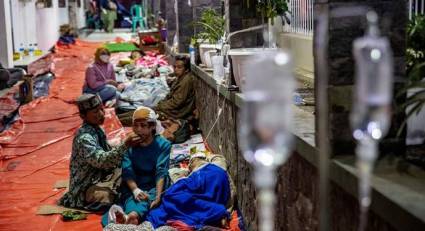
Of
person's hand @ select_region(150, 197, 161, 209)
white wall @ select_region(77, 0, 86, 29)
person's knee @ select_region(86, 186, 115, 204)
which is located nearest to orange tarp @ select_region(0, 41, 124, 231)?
person's knee @ select_region(86, 186, 115, 204)

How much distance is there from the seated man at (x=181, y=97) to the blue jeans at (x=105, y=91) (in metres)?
1.61

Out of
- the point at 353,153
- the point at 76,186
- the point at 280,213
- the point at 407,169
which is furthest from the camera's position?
the point at 76,186

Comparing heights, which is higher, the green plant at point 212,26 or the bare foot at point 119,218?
the green plant at point 212,26

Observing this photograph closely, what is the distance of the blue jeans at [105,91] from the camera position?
34.2 feet

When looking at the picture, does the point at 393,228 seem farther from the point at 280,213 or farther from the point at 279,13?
the point at 279,13

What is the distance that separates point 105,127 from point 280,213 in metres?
5.57

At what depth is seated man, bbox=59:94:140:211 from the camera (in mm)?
5414

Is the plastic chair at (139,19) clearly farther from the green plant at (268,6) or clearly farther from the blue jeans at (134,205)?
the blue jeans at (134,205)

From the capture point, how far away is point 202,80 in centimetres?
851

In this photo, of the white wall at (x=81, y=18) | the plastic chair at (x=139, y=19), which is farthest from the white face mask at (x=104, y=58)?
the white wall at (x=81, y=18)

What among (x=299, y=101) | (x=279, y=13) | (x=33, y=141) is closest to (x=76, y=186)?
(x=299, y=101)

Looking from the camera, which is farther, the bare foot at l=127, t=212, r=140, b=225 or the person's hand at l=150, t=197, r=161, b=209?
the person's hand at l=150, t=197, r=161, b=209

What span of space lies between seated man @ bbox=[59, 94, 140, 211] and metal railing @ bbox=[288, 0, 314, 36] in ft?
8.87

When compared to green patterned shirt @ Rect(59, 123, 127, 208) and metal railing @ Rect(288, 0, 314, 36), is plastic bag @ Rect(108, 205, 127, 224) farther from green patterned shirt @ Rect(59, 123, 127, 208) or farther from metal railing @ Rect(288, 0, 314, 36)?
metal railing @ Rect(288, 0, 314, 36)
